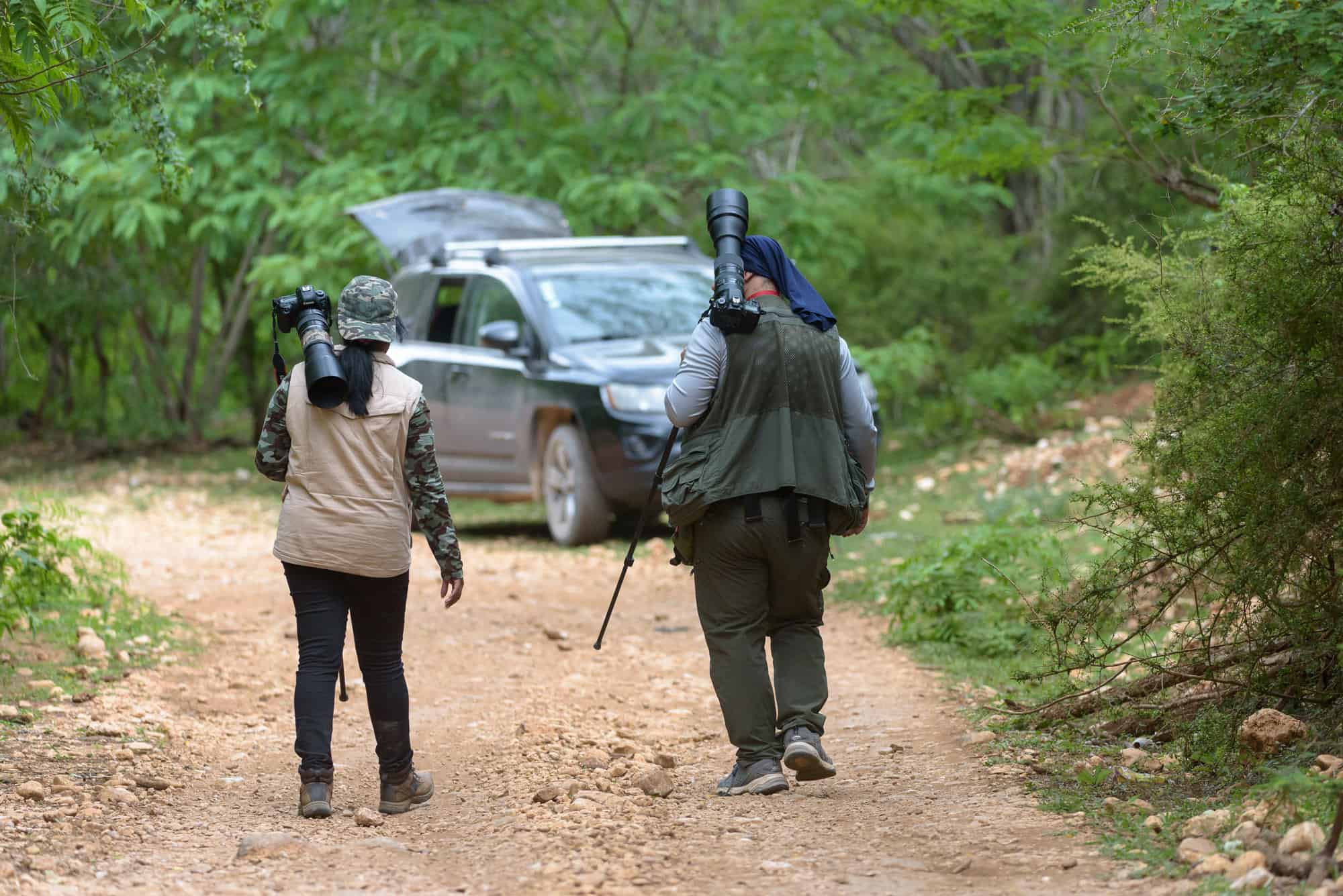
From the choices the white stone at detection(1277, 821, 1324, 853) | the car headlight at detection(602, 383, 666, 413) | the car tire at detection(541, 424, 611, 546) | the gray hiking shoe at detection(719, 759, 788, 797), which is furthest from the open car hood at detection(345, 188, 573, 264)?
the white stone at detection(1277, 821, 1324, 853)

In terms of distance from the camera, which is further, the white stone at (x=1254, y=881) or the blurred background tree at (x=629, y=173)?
the blurred background tree at (x=629, y=173)

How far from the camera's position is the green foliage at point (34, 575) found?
741cm

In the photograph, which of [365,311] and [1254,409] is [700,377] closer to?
[365,311]

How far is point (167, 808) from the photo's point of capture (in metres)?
5.07

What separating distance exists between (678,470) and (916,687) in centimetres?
238

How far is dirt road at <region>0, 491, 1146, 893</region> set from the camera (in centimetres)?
422

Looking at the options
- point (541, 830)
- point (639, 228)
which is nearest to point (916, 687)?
point (541, 830)

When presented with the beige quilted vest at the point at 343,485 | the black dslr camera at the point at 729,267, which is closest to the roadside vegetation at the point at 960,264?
the black dslr camera at the point at 729,267

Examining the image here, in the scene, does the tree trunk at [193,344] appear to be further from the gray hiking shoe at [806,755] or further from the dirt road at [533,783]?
the gray hiking shoe at [806,755]

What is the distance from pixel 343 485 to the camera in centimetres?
505

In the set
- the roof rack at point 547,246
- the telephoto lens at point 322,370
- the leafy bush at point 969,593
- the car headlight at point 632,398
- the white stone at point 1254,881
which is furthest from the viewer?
the roof rack at point 547,246

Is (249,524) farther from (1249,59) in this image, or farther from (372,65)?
(1249,59)

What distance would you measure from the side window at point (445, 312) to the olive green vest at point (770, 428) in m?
7.78

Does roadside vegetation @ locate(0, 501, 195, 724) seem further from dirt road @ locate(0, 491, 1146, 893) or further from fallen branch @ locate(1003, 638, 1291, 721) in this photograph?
fallen branch @ locate(1003, 638, 1291, 721)
